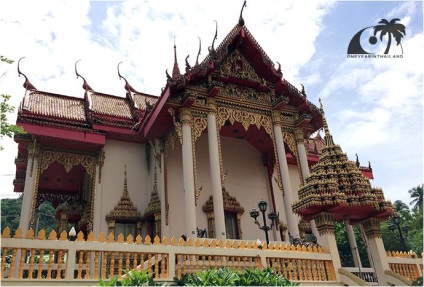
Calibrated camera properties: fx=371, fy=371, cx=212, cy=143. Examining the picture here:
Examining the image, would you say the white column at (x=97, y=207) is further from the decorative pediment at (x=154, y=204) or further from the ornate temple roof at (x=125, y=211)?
the decorative pediment at (x=154, y=204)

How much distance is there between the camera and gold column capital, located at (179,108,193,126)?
1147cm

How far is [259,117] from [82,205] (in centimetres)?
852

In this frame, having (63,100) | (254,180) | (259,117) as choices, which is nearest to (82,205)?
(63,100)

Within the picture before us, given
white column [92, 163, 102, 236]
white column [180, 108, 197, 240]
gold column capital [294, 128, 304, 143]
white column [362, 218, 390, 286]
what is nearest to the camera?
white column [362, 218, 390, 286]

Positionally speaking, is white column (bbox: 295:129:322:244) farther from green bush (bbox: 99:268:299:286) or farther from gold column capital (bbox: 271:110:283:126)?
green bush (bbox: 99:268:299:286)

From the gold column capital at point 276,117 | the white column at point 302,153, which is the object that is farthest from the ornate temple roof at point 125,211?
the white column at point 302,153

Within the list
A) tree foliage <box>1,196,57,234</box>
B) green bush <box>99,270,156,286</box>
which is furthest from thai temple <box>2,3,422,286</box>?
tree foliage <box>1,196,57,234</box>

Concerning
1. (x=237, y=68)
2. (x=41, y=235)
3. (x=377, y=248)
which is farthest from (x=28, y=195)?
(x=377, y=248)

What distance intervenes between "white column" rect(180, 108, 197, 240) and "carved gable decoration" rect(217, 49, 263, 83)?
2257 mm

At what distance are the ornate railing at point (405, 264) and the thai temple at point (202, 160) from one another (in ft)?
0.09

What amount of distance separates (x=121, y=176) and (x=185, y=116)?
387 centimetres

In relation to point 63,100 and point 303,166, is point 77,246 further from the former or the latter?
point 63,100

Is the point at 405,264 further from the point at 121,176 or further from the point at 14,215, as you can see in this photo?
the point at 14,215

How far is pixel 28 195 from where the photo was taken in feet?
39.4
